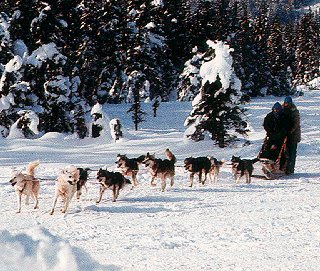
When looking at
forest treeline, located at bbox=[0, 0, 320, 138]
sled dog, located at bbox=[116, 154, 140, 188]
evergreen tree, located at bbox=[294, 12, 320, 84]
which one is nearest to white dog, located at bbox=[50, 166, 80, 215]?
sled dog, located at bbox=[116, 154, 140, 188]

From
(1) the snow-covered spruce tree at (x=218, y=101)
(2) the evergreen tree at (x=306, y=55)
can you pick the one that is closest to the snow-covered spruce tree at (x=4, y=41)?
(1) the snow-covered spruce tree at (x=218, y=101)

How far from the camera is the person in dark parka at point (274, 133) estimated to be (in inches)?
512

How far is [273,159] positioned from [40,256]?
10.5 metres

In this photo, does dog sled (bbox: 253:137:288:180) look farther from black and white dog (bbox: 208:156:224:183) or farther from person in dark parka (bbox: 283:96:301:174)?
black and white dog (bbox: 208:156:224:183)

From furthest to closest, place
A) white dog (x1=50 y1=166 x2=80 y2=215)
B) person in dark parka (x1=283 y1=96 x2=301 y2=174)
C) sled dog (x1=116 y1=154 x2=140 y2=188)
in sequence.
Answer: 1. person in dark parka (x1=283 y1=96 x2=301 y2=174)
2. sled dog (x1=116 y1=154 x2=140 y2=188)
3. white dog (x1=50 y1=166 x2=80 y2=215)

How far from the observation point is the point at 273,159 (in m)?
12.9

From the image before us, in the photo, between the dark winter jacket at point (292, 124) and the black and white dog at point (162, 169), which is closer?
the black and white dog at point (162, 169)

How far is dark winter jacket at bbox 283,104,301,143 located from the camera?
13.1 m

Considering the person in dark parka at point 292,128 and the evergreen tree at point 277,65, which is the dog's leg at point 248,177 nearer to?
the person in dark parka at point 292,128

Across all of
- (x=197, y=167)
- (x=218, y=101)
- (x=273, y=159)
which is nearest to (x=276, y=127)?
(x=273, y=159)

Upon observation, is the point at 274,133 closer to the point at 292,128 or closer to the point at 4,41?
the point at 292,128

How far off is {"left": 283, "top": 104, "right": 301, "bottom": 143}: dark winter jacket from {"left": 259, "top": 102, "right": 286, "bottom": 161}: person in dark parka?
0.11 meters

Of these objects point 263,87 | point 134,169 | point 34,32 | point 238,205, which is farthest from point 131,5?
point 263,87

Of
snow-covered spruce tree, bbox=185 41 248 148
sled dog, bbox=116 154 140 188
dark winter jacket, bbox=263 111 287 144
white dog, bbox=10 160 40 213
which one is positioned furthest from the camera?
snow-covered spruce tree, bbox=185 41 248 148
